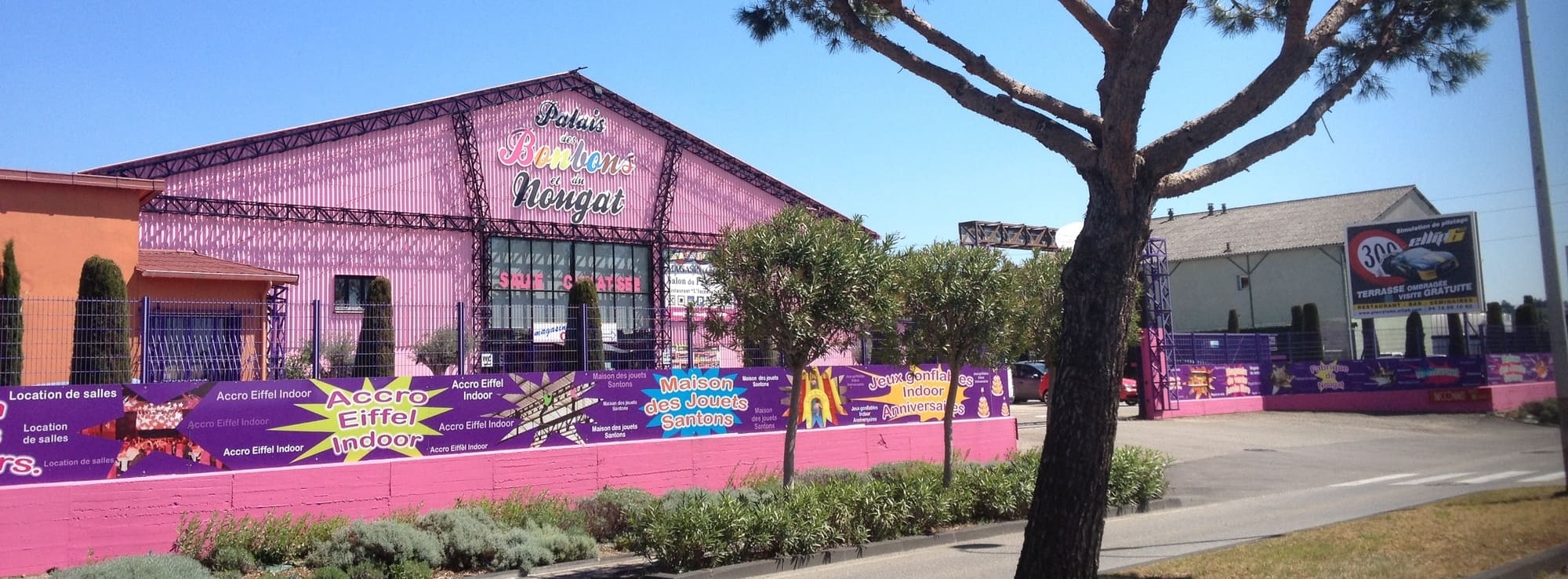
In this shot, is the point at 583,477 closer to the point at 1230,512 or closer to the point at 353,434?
the point at 353,434

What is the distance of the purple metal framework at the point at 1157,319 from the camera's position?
33.5 m

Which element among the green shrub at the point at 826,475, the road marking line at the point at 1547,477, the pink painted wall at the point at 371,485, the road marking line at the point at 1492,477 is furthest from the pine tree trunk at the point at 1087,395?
the road marking line at the point at 1492,477

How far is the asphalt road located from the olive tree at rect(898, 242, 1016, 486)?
316cm

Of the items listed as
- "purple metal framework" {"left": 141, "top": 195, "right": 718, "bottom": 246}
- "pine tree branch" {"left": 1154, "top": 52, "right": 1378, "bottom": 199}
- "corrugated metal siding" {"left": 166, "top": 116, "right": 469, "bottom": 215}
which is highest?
"corrugated metal siding" {"left": 166, "top": 116, "right": 469, "bottom": 215}

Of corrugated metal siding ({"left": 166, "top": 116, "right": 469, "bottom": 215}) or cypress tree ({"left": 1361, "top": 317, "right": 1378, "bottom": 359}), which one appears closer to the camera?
corrugated metal siding ({"left": 166, "top": 116, "right": 469, "bottom": 215})

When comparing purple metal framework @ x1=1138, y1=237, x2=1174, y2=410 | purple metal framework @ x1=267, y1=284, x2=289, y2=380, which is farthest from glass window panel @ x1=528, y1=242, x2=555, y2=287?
purple metal framework @ x1=267, y1=284, x2=289, y2=380

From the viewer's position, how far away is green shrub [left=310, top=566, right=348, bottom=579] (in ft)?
34.9

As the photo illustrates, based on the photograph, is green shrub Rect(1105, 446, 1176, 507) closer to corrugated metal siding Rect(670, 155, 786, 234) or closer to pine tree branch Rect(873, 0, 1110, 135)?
pine tree branch Rect(873, 0, 1110, 135)

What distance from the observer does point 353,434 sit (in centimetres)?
1362

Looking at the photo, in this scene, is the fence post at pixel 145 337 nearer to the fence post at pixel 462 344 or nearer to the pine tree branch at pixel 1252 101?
the fence post at pixel 462 344

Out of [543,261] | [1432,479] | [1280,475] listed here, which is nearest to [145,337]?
[1280,475]

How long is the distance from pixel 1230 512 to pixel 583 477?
914 cm

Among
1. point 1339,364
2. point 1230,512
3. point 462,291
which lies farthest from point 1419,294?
point 462,291

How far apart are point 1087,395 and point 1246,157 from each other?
8.42 feet
